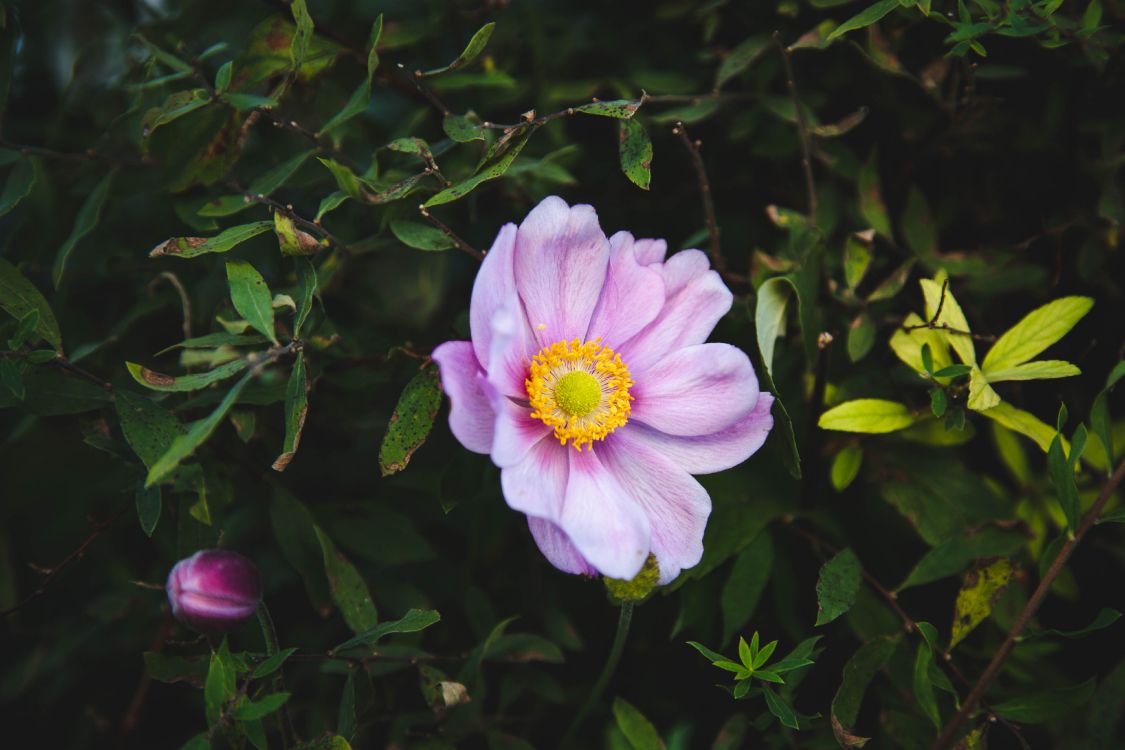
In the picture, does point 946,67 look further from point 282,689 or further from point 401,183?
point 282,689

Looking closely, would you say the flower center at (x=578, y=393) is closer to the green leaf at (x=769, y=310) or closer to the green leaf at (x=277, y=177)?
the green leaf at (x=769, y=310)

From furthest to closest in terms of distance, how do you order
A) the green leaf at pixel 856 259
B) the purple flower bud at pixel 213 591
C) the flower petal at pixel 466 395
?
the green leaf at pixel 856 259
the purple flower bud at pixel 213 591
the flower petal at pixel 466 395

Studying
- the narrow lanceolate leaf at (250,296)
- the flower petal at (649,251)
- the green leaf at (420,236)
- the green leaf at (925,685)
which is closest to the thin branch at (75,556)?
the narrow lanceolate leaf at (250,296)

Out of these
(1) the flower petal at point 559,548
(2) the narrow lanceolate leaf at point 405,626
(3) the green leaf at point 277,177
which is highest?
(3) the green leaf at point 277,177

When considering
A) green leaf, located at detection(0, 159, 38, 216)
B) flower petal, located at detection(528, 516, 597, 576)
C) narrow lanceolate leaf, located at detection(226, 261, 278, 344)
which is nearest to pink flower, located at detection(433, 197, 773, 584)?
flower petal, located at detection(528, 516, 597, 576)

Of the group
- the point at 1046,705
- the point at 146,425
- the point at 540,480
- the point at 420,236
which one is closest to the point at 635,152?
the point at 420,236


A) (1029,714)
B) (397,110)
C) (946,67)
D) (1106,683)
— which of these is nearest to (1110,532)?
(1106,683)
